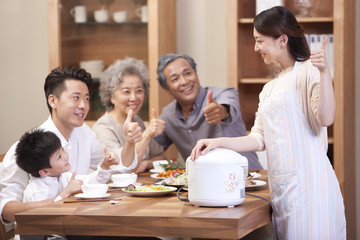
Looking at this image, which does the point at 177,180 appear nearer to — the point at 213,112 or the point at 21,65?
the point at 213,112

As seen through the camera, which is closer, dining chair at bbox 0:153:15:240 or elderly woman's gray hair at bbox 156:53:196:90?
dining chair at bbox 0:153:15:240

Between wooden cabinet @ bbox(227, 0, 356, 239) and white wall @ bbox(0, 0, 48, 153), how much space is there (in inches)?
64.8

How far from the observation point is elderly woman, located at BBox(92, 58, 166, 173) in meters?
3.05

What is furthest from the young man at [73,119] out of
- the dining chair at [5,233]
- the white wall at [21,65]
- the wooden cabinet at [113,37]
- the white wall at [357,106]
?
the white wall at [21,65]

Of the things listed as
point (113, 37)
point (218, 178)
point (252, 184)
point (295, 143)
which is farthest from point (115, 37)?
point (218, 178)

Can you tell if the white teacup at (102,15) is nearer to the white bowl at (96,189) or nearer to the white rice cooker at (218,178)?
the white bowl at (96,189)

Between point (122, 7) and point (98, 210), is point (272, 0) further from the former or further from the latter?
point (98, 210)

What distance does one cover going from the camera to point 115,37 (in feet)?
13.3

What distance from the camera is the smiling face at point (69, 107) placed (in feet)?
8.58

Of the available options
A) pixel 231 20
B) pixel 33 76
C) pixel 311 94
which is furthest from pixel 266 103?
pixel 33 76

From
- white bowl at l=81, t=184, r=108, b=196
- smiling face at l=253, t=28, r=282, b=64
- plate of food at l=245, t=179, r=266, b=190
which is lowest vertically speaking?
plate of food at l=245, t=179, r=266, b=190

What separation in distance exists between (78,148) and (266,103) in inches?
41.2

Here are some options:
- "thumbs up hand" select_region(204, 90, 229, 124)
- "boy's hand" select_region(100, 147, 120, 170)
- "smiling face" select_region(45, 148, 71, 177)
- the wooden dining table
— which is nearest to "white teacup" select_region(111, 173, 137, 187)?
"boy's hand" select_region(100, 147, 120, 170)

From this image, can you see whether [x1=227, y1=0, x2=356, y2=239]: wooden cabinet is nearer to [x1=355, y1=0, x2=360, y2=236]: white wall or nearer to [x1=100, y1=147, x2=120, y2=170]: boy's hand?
[x1=355, y1=0, x2=360, y2=236]: white wall
